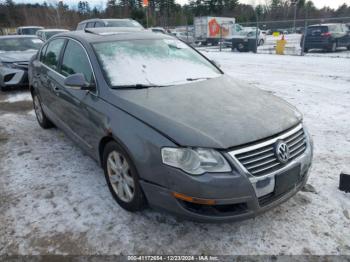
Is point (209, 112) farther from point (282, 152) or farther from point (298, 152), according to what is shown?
point (298, 152)

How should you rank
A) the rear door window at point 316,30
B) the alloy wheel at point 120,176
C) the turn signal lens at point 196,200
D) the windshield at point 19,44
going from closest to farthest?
1. the turn signal lens at point 196,200
2. the alloy wheel at point 120,176
3. the windshield at point 19,44
4. the rear door window at point 316,30

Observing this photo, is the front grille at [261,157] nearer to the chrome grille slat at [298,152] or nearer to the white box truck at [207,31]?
the chrome grille slat at [298,152]

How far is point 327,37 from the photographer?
15.5 meters

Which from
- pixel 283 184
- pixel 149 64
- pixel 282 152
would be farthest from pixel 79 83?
pixel 283 184

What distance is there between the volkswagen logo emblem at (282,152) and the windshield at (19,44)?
875 cm

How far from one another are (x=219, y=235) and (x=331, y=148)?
2.38 m

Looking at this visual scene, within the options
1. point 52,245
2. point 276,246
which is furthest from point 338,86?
point 52,245

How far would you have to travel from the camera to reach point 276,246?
2.35 metres

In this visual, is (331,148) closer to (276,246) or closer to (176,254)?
(276,246)

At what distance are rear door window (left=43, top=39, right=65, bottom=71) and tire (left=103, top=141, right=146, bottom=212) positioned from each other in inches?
75.1

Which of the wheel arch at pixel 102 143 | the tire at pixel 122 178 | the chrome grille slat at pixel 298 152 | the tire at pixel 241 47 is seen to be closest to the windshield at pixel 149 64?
the wheel arch at pixel 102 143

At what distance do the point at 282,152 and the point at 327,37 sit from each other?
15.9 metres

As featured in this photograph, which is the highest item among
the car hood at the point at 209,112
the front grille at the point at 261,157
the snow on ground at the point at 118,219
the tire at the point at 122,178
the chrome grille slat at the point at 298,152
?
the car hood at the point at 209,112

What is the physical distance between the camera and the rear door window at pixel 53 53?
4.03m
